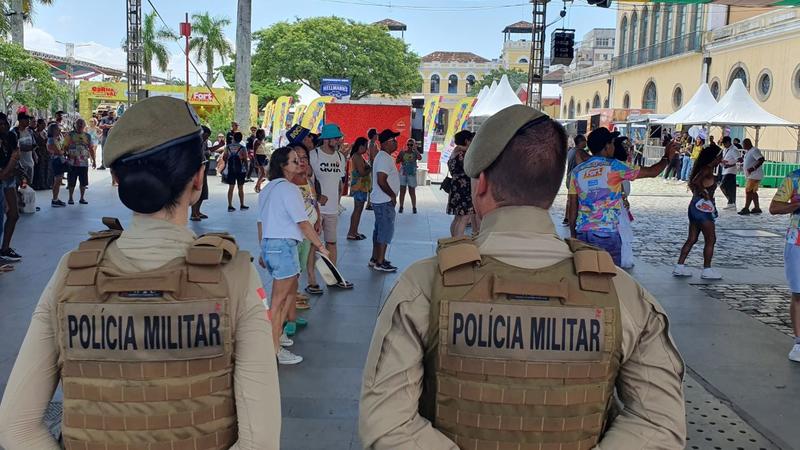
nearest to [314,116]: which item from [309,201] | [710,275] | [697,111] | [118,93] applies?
[697,111]

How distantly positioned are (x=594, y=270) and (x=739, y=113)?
22266 mm

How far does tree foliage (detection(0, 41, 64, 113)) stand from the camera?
18891 mm

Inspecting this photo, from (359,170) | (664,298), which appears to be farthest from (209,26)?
(664,298)

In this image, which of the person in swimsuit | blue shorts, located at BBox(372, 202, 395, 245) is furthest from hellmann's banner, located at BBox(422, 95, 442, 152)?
the person in swimsuit

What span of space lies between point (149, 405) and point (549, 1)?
24240 millimetres

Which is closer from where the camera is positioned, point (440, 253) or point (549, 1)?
point (440, 253)

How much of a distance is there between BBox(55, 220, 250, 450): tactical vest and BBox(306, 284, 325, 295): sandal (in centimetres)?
563

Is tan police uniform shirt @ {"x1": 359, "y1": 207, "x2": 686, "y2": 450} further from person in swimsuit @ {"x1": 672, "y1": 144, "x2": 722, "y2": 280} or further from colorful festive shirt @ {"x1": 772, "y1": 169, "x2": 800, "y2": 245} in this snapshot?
person in swimsuit @ {"x1": 672, "y1": 144, "x2": 722, "y2": 280}

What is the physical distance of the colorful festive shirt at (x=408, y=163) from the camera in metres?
14.0

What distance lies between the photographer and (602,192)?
20.1 feet

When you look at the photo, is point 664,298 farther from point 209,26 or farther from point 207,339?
point 209,26

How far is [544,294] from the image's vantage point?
64.8 inches

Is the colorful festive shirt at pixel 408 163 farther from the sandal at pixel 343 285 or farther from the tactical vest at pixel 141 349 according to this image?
the tactical vest at pixel 141 349

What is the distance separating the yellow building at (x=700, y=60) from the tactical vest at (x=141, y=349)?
1151 inches
